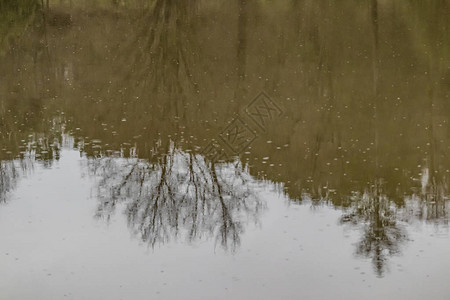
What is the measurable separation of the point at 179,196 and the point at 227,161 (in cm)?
155

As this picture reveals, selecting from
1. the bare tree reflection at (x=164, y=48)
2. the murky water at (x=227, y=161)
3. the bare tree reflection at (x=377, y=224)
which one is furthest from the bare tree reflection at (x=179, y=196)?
the bare tree reflection at (x=164, y=48)

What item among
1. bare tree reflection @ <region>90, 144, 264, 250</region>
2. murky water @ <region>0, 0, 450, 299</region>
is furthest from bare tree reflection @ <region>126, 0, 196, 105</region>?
bare tree reflection @ <region>90, 144, 264, 250</region>

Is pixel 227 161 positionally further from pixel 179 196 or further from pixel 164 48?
pixel 164 48

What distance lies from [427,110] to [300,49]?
19.1ft

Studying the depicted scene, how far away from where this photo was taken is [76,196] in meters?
11.4

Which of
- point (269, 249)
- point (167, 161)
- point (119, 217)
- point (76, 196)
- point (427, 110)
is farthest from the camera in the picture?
point (427, 110)

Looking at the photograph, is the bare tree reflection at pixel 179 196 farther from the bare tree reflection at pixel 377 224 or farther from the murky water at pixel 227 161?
the bare tree reflection at pixel 377 224

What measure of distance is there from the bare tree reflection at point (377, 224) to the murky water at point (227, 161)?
0.10 ft

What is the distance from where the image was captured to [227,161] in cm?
1266

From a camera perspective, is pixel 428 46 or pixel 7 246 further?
pixel 428 46

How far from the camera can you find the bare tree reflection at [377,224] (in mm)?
9398

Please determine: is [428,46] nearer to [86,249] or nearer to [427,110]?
[427,110]

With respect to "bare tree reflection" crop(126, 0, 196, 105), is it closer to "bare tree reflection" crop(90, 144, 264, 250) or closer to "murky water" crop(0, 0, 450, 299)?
"murky water" crop(0, 0, 450, 299)

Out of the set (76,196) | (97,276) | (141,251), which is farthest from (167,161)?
(97,276)
